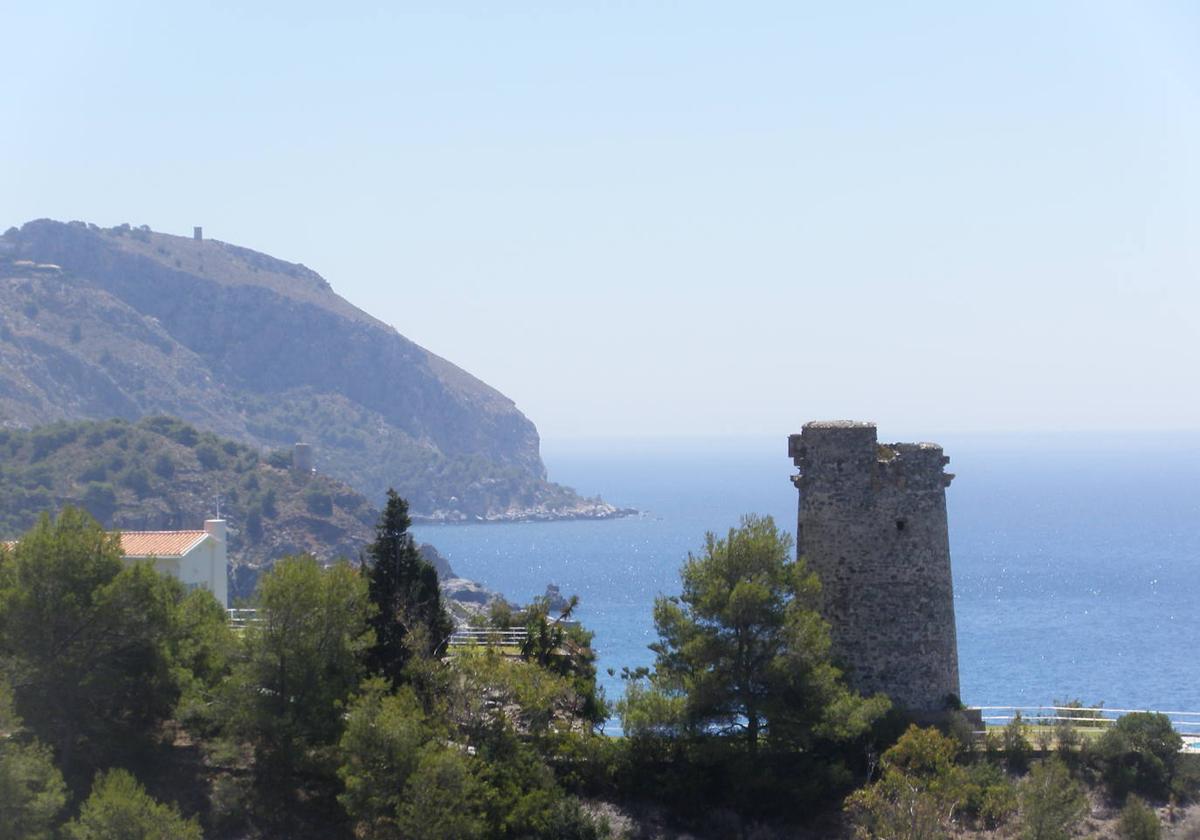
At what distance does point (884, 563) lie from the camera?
94.9 feet

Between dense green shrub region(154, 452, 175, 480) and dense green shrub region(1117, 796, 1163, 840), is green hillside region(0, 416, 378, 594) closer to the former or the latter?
dense green shrub region(154, 452, 175, 480)

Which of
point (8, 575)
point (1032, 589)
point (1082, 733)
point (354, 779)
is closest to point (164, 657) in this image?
point (8, 575)

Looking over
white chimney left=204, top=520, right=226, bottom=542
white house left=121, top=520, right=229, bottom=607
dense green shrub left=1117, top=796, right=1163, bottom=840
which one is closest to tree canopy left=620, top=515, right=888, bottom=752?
dense green shrub left=1117, top=796, right=1163, bottom=840

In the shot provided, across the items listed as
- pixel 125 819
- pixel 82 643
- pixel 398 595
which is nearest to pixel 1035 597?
pixel 398 595

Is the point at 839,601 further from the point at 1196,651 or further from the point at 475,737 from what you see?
the point at 1196,651

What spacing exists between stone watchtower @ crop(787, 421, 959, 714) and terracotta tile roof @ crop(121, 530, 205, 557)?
52.0 ft

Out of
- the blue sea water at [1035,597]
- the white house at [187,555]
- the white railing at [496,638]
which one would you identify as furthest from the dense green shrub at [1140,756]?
the blue sea water at [1035,597]

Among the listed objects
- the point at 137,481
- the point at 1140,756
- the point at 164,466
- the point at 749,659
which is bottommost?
the point at 1140,756

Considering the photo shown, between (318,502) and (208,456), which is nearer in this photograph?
(318,502)

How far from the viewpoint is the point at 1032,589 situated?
126875 mm

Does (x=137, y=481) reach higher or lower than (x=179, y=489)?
higher

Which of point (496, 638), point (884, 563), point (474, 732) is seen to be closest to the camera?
point (474, 732)

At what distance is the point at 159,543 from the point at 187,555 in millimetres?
1088

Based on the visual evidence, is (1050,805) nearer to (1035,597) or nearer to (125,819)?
(125,819)
